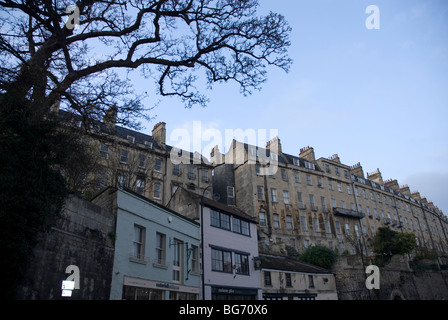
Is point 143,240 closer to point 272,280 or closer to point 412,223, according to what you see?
point 272,280

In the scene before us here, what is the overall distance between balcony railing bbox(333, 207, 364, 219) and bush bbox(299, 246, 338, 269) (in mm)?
15546

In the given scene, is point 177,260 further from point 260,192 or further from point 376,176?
point 376,176

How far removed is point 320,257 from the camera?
32.7 m

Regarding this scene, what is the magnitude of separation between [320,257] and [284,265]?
6253 mm

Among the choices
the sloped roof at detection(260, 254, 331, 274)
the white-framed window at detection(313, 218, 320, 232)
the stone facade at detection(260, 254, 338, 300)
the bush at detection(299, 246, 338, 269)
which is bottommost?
the stone facade at detection(260, 254, 338, 300)

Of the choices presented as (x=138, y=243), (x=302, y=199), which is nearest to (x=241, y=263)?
(x=138, y=243)

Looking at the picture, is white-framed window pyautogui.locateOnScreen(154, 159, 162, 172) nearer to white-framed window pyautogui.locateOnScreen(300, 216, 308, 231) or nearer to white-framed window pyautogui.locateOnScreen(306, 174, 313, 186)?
white-framed window pyautogui.locateOnScreen(300, 216, 308, 231)

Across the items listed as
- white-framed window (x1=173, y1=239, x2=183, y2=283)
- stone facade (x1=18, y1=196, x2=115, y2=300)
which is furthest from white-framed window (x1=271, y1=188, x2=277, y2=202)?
stone facade (x1=18, y1=196, x2=115, y2=300)

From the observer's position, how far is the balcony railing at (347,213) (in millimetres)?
48031

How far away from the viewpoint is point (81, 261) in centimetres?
1205

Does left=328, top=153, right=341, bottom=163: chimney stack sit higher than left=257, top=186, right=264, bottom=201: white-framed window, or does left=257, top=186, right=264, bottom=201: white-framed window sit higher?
left=328, top=153, right=341, bottom=163: chimney stack

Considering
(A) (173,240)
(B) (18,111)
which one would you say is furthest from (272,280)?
(B) (18,111)

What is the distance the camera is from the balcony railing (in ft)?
158

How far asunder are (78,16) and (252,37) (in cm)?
746
